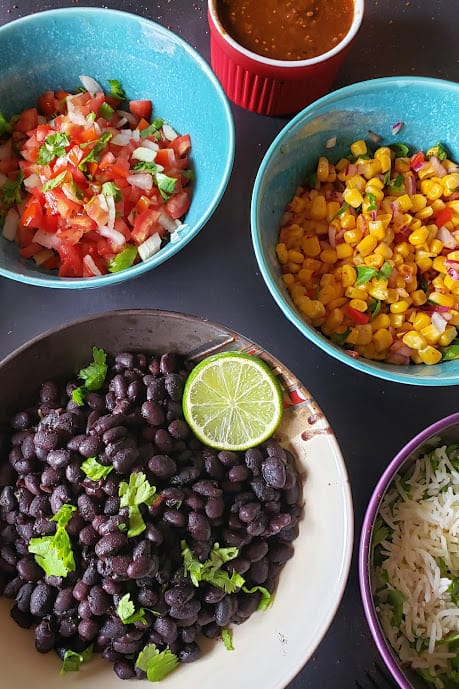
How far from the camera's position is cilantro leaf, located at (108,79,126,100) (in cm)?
188

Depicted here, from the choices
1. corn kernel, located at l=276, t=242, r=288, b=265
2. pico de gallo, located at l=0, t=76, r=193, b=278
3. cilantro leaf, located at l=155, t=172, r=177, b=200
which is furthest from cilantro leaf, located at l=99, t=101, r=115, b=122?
corn kernel, located at l=276, t=242, r=288, b=265

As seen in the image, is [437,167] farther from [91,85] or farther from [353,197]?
[91,85]

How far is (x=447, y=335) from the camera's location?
1728 mm

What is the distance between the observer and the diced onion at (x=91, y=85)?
1.88m

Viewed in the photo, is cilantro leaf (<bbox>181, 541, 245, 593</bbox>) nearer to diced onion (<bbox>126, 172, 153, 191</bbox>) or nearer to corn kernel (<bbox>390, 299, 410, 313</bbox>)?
corn kernel (<bbox>390, 299, 410, 313</bbox>)

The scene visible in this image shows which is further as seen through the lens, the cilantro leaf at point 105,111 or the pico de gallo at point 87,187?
the cilantro leaf at point 105,111

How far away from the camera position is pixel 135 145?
184 centimetres

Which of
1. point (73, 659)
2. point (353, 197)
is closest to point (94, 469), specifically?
point (73, 659)

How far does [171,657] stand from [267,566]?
302 mm

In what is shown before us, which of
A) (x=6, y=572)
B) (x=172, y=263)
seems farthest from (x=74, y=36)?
(x=6, y=572)

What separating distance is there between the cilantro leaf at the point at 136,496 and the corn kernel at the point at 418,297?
86 cm

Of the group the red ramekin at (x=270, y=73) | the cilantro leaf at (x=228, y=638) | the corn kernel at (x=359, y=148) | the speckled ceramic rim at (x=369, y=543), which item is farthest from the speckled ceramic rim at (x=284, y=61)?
the cilantro leaf at (x=228, y=638)

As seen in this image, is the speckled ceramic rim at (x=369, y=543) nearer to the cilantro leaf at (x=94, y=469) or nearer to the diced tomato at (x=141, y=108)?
the cilantro leaf at (x=94, y=469)

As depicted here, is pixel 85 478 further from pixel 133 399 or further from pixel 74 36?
pixel 74 36
